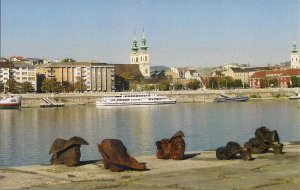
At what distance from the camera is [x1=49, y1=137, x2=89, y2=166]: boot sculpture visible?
48.1 ft

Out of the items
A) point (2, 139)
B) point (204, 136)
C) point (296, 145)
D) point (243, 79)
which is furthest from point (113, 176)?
point (243, 79)

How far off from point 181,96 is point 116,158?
120 meters

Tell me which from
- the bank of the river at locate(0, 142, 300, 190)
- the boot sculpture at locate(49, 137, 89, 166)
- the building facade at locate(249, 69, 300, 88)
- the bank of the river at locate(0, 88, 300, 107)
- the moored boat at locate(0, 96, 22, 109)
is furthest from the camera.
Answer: the building facade at locate(249, 69, 300, 88)

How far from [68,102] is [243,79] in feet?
271

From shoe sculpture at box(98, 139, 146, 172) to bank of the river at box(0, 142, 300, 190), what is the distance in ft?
0.53

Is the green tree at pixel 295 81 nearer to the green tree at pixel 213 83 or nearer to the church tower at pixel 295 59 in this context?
the green tree at pixel 213 83

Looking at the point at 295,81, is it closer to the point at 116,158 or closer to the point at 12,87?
the point at 12,87

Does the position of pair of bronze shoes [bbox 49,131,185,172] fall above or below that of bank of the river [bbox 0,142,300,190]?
above

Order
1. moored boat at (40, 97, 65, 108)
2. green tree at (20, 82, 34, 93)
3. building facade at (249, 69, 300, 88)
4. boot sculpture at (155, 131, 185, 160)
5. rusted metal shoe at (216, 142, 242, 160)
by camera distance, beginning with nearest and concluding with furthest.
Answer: rusted metal shoe at (216, 142, 242, 160)
boot sculpture at (155, 131, 185, 160)
moored boat at (40, 97, 65, 108)
green tree at (20, 82, 34, 93)
building facade at (249, 69, 300, 88)

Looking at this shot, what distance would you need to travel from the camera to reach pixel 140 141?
34.9 meters

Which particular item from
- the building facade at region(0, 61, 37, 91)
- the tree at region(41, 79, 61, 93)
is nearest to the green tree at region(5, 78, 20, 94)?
the tree at region(41, 79, 61, 93)

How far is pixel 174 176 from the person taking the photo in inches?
504

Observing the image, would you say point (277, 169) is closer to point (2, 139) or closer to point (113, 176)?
point (113, 176)

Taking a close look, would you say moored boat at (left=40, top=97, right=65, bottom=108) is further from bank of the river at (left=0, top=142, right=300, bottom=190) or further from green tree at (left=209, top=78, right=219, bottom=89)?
bank of the river at (left=0, top=142, right=300, bottom=190)
